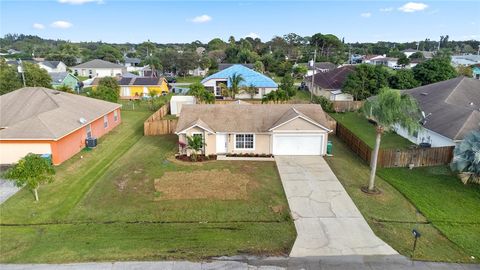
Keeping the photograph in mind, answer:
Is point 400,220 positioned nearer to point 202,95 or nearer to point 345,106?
point 345,106

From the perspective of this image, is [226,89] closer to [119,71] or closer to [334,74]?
[334,74]

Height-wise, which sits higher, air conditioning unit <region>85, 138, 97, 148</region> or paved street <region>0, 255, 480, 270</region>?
air conditioning unit <region>85, 138, 97, 148</region>

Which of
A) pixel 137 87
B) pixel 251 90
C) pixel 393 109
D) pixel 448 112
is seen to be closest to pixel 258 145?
pixel 393 109

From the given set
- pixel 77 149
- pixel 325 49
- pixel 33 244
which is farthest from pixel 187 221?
pixel 325 49

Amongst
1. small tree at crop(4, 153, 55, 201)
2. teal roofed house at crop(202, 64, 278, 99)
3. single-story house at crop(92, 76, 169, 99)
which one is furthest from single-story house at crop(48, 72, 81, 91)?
small tree at crop(4, 153, 55, 201)

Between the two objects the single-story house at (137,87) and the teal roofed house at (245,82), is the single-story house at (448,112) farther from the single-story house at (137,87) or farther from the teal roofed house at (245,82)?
the single-story house at (137,87)

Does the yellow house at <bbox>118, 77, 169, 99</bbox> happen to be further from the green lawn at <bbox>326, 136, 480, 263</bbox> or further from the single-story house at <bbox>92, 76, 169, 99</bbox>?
the green lawn at <bbox>326, 136, 480, 263</bbox>
